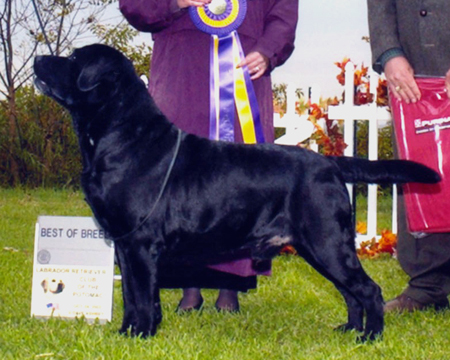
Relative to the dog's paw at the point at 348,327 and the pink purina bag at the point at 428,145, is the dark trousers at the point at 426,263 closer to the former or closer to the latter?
the pink purina bag at the point at 428,145

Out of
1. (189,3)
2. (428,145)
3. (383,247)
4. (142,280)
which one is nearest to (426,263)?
(428,145)

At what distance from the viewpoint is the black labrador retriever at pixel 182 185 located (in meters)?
2.93

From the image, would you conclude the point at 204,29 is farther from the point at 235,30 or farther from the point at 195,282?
the point at 195,282

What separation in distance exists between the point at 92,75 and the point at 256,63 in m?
0.88

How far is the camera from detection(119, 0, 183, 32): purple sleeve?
3301 mm

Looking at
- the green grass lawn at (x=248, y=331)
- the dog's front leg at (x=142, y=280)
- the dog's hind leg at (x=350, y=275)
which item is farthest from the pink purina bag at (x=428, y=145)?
the dog's front leg at (x=142, y=280)

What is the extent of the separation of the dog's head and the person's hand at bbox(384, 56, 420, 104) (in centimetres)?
132

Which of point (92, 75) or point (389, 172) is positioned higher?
point (92, 75)

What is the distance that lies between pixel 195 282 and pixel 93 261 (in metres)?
0.56

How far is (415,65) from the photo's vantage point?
362cm

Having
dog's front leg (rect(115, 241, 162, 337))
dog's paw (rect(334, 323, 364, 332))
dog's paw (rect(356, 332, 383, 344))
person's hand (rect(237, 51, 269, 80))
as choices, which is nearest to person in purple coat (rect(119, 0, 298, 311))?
person's hand (rect(237, 51, 269, 80))

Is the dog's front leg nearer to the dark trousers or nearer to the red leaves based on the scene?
the dark trousers

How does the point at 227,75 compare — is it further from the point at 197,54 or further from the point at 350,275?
the point at 350,275

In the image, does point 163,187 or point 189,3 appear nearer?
point 163,187
